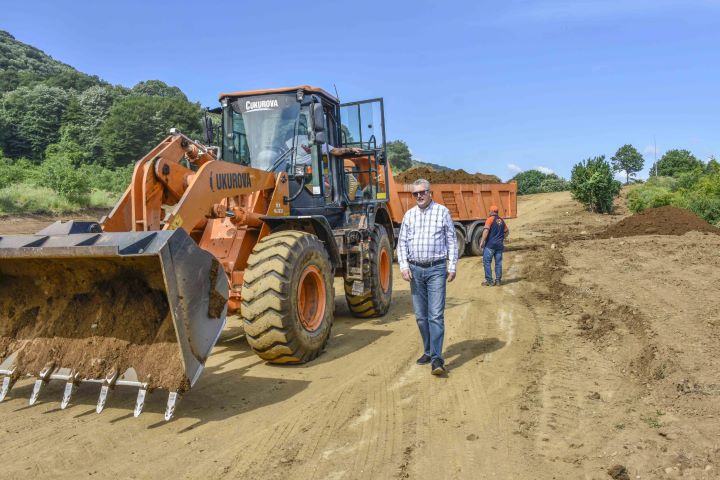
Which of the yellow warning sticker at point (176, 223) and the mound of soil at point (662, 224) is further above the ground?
the yellow warning sticker at point (176, 223)

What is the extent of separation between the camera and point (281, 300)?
5.45 m

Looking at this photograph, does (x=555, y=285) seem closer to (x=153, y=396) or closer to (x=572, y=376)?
(x=572, y=376)

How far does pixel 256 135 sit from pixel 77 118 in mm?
56833

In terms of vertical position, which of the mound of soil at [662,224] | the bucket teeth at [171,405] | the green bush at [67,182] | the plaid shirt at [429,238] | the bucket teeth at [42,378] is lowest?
the bucket teeth at [171,405]

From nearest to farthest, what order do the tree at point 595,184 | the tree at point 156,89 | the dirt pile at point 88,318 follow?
the dirt pile at point 88,318 → the tree at point 595,184 → the tree at point 156,89

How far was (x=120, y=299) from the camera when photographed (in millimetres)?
4855

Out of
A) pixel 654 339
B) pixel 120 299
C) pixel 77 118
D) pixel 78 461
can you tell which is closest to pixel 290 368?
pixel 120 299

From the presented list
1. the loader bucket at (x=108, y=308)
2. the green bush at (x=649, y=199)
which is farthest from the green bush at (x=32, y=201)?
the green bush at (x=649, y=199)

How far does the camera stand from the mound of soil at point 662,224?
18.0m

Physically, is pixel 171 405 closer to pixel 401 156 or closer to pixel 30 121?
pixel 30 121

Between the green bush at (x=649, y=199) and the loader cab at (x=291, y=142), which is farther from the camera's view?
the green bush at (x=649, y=199)

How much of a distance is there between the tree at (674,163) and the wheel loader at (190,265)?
215 feet

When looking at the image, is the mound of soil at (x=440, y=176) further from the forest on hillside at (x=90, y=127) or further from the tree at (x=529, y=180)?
the tree at (x=529, y=180)

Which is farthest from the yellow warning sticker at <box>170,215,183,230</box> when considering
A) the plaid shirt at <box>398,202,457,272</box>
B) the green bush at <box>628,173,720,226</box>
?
the green bush at <box>628,173,720,226</box>
